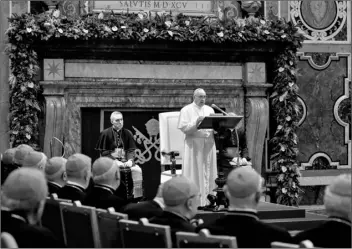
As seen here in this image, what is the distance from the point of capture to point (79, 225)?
5285 mm

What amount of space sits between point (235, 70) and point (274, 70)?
0.64 meters

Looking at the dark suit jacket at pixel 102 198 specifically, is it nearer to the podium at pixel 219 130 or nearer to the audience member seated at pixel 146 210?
the audience member seated at pixel 146 210

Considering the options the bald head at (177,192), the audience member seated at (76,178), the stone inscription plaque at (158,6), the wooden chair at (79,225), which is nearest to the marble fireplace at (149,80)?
the stone inscription plaque at (158,6)

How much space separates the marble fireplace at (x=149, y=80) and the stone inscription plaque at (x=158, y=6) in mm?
821

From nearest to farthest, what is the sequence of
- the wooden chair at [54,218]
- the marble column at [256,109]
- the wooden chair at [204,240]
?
the wooden chair at [204,240], the wooden chair at [54,218], the marble column at [256,109]

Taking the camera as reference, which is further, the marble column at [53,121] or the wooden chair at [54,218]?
the marble column at [53,121]

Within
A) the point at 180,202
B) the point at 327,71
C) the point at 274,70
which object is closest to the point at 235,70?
the point at 274,70

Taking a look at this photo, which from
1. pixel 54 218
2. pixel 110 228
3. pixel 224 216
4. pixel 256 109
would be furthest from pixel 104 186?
pixel 256 109

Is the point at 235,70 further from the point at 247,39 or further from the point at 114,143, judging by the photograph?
the point at 114,143

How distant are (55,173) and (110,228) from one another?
2.09 metres

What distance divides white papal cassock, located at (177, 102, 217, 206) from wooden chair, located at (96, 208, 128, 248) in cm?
542

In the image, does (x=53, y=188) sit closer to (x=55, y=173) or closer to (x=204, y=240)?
(x=55, y=173)

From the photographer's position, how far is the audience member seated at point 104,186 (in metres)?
6.41

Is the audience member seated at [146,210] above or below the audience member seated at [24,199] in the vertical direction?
below
